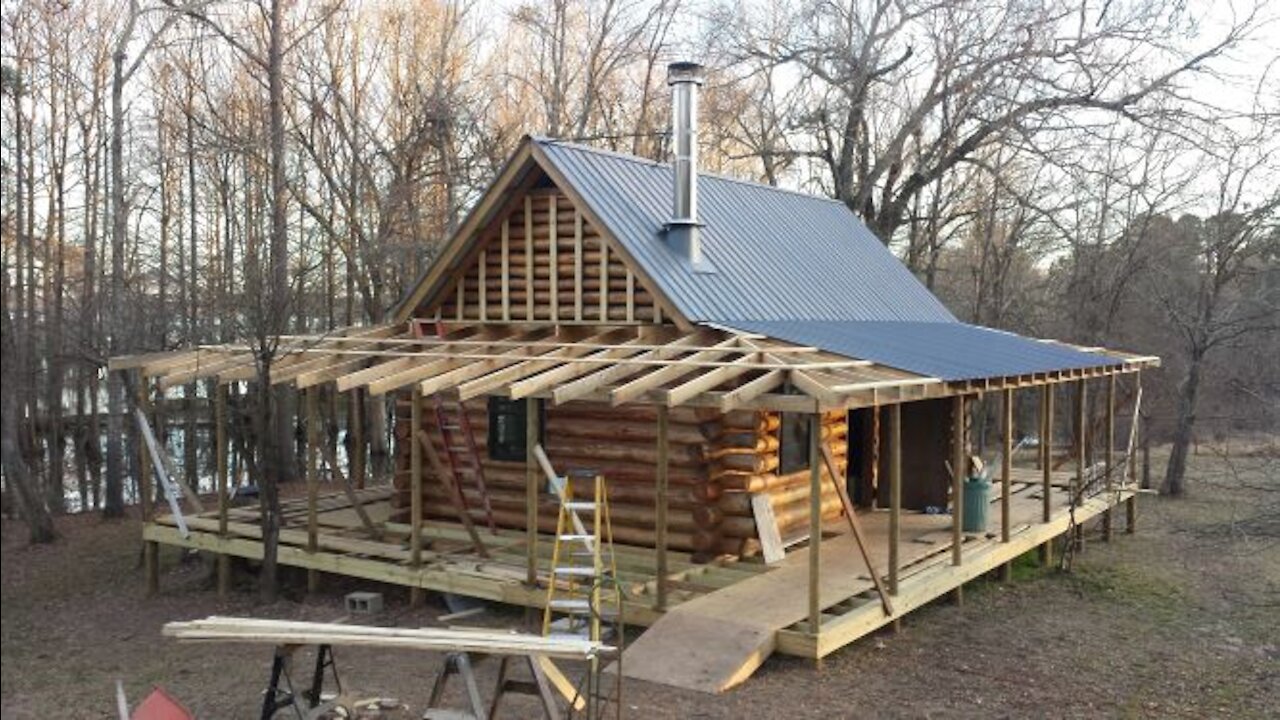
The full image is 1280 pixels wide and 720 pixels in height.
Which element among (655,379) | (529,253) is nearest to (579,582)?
(655,379)

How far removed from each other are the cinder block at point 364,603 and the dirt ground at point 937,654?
0.21 m

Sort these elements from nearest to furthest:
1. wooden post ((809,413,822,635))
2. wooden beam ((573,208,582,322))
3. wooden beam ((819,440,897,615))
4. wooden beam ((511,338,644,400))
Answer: wooden post ((809,413,822,635)) < wooden beam ((819,440,897,615)) < wooden beam ((511,338,644,400)) < wooden beam ((573,208,582,322))

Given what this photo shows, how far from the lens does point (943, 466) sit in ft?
48.8

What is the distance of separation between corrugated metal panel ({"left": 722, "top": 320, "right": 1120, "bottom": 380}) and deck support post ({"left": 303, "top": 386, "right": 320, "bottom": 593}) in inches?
189

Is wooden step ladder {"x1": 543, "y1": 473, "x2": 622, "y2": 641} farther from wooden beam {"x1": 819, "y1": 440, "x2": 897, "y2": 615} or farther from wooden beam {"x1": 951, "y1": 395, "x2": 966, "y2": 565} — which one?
wooden beam {"x1": 951, "y1": 395, "x2": 966, "y2": 565}

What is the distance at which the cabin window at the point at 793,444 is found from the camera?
498 inches

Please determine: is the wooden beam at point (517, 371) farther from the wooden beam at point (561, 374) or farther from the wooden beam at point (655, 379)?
the wooden beam at point (655, 379)

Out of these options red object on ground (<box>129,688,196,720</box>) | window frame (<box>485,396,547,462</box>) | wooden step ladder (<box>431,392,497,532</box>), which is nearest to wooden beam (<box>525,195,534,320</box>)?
window frame (<box>485,396,547,462</box>)

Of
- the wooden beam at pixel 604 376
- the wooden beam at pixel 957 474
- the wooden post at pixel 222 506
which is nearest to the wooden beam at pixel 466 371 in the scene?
the wooden beam at pixel 604 376

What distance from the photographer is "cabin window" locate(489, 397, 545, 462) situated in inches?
523

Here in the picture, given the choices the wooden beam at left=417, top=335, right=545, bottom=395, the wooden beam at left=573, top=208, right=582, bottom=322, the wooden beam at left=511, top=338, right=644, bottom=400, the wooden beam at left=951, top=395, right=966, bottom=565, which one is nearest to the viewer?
the wooden beam at left=511, top=338, right=644, bottom=400

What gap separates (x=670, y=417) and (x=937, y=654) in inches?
149

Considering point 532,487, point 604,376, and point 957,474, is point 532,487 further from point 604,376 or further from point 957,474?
point 957,474

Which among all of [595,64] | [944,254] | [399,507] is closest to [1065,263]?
[944,254]
